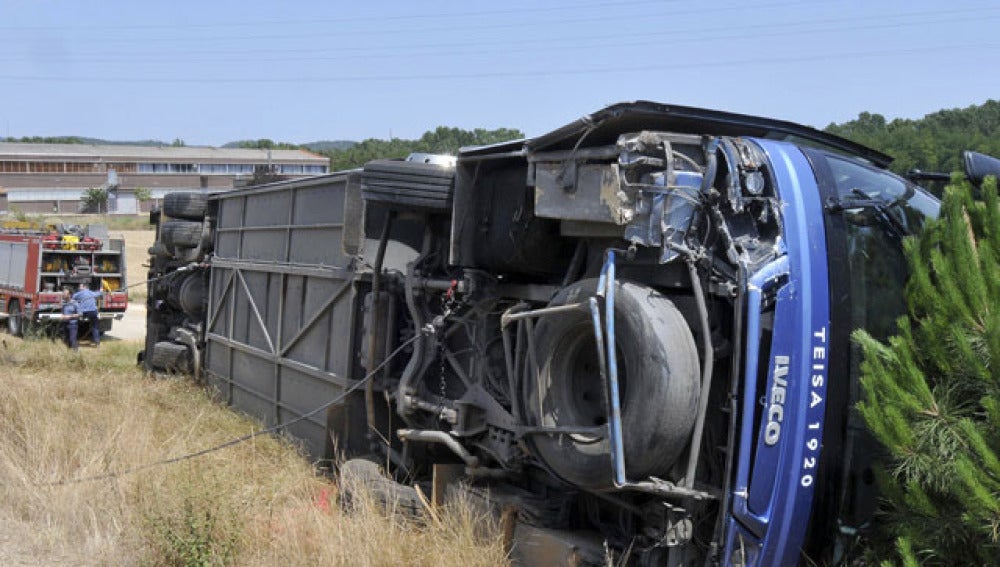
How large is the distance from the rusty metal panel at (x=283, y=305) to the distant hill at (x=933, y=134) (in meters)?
4.29

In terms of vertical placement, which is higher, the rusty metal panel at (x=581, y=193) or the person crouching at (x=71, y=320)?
the rusty metal panel at (x=581, y=193)

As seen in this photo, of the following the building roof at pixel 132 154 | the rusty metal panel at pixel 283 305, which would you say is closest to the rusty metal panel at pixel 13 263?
the rusty metal panel at pixel 283 305

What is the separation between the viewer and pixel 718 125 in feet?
17.3

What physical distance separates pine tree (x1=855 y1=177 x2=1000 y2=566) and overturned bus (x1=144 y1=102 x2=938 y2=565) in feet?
1.38

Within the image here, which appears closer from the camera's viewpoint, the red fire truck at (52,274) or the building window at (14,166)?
the red fire truck at (52,274)

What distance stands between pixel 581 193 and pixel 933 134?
1599 cm

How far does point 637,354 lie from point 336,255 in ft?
13.7

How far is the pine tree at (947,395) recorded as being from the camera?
3.66 m

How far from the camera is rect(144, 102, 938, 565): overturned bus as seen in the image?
436 centimetres

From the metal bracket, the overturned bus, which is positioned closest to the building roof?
the overturned bus

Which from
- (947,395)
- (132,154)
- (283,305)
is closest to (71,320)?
A: (283,305)

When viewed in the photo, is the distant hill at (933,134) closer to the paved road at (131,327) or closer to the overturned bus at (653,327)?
the overturned bus at (653,327)

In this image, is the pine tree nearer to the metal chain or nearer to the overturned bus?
the overturned bus

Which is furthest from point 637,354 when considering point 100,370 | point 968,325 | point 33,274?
point 33,274
